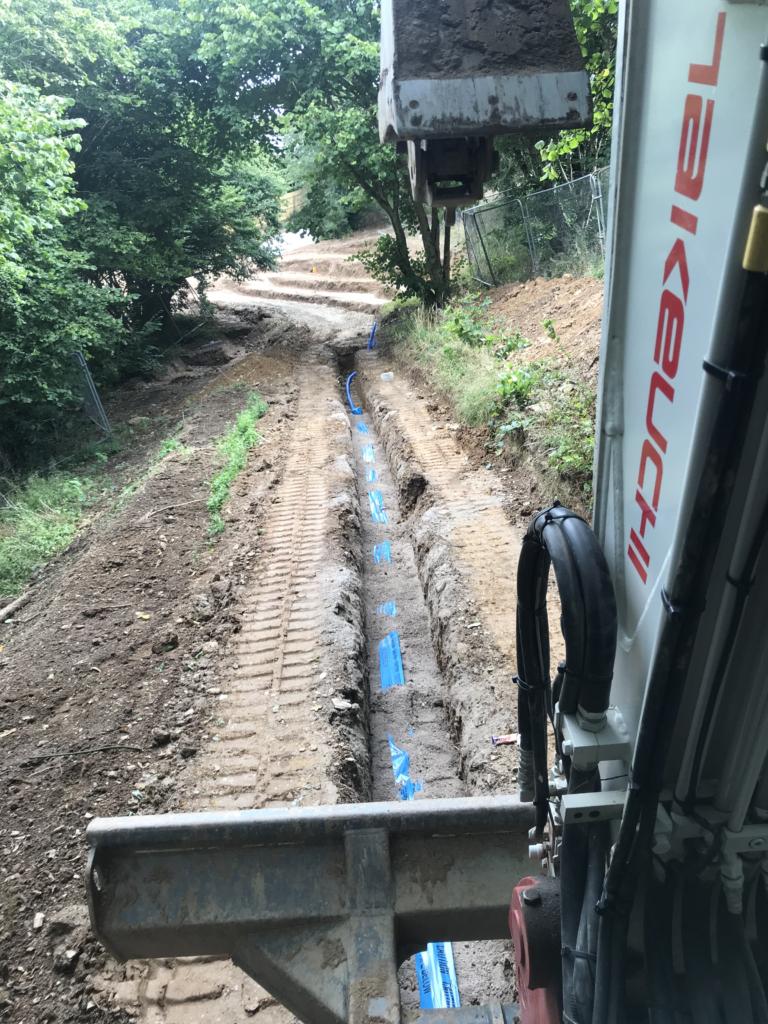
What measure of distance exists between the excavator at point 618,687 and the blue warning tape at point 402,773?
89.5 inches

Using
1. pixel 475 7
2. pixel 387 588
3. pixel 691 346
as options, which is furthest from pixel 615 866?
pixel 387 588

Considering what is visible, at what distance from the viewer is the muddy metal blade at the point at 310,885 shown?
2.47m

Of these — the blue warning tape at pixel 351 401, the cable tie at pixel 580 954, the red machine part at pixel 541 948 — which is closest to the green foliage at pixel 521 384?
the blue warning tape at pixel 351 401

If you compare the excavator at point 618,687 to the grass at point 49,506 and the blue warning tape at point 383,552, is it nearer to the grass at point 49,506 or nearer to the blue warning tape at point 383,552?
the blue warning tape at point 383,552

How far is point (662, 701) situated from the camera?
1383 mm

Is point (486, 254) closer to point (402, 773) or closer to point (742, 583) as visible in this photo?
point (402, 773)

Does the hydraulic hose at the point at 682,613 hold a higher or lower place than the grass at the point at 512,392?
higher

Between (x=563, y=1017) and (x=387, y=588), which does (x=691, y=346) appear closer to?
(x=563, y=1017)

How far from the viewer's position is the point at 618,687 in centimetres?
185

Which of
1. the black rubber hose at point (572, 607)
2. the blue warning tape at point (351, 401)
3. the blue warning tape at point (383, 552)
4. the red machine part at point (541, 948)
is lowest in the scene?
the blue warning tape at point (351, 401)

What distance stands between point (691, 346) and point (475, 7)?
1.96 meters

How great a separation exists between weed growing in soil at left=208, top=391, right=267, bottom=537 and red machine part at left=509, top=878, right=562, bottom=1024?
5846mm

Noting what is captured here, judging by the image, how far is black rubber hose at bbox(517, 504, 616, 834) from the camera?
5.48 ft

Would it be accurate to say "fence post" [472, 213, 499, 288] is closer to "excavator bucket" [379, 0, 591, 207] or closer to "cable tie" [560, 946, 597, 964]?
"excavator bucket" [379, 0, 591, 207]
